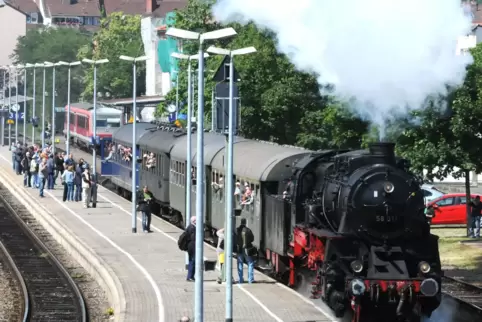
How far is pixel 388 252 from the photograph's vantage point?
2103cm

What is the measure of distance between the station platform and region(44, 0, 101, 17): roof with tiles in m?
123

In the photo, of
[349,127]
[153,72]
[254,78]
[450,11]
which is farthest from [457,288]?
[153,72]

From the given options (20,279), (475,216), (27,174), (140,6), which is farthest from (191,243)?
(140,6)

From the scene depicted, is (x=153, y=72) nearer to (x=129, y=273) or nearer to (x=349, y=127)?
(x=349, y=127)

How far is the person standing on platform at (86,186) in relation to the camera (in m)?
42.2

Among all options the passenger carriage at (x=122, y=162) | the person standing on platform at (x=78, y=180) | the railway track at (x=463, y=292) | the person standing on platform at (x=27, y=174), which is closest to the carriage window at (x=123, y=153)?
the passenger carriage at (x=122, y=162)

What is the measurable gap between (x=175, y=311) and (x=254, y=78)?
3029 cm

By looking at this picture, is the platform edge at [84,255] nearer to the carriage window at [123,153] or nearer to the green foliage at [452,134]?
the carriage window at [123,153]

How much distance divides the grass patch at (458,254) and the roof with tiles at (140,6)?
97.1 m

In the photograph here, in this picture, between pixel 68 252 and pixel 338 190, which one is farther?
pixel 68 252

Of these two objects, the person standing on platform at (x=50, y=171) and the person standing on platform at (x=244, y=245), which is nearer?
the person standing on platform at (x=244, y=245)

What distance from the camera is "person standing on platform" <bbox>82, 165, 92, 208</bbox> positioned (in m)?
42.2

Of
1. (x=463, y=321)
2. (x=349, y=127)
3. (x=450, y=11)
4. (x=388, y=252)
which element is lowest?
(x=463, y=321)

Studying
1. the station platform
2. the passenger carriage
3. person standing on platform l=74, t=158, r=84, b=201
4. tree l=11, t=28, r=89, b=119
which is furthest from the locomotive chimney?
tree l=11, t=28, r=89, b=119
